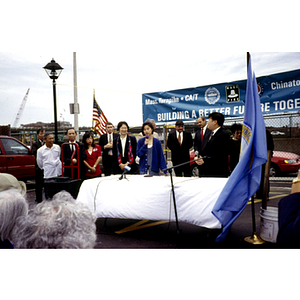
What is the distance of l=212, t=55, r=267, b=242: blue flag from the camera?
8.75ft

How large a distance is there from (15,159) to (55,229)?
7.63 metres

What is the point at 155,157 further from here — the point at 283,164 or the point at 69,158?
the point at 283,164

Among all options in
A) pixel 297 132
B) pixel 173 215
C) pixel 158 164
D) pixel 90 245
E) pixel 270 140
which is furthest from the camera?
pixel 297 132

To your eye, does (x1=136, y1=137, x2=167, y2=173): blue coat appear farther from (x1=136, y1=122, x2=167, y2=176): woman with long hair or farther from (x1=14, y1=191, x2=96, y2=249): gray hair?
(x1=14, y1=191, x2=96, y2=249): gray hair

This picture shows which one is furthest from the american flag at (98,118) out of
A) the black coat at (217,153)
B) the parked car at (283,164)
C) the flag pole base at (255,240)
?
the flag pole base at (255,240)

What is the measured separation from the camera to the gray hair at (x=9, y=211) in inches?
57.1

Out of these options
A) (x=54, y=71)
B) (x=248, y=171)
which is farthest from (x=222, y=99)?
Result: (x=248, y=171)

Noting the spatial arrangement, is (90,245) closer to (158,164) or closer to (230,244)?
(230,244)

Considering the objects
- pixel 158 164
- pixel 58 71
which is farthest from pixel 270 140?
pixel 58 71

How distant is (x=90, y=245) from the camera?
5.05ft

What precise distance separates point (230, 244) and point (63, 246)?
2461 mm

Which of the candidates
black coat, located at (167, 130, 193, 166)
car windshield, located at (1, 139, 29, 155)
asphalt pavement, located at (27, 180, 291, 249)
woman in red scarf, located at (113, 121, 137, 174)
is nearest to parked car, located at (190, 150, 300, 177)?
black coat, located at (167, 130, 193, 166)

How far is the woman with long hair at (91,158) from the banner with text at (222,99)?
10.7 feet

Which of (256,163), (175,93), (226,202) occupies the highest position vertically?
(175,93)
